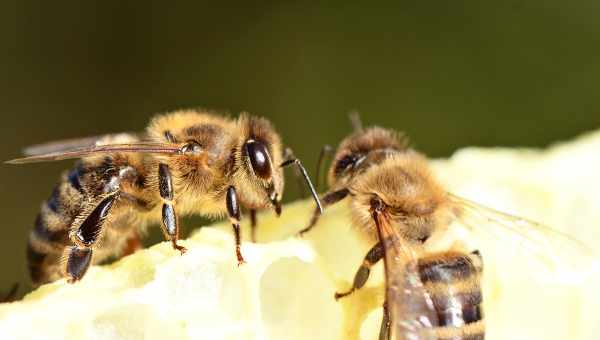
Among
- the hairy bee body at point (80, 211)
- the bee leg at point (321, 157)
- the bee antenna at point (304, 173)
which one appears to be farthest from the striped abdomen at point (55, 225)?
the bee leg at point (321, 157)

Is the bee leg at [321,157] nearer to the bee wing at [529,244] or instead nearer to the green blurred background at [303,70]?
the bee wing at [529,244]

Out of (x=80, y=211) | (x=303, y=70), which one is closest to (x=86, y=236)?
(x=80, y=211)

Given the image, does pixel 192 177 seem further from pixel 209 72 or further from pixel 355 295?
pixel 209 72

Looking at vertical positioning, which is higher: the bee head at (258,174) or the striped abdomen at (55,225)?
the bee head at (258,174)

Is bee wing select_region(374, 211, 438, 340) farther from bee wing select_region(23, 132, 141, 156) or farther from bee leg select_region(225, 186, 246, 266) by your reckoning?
bee wing select_region(23, 132, 141, 156)

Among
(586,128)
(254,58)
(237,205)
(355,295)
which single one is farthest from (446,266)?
(254,58)

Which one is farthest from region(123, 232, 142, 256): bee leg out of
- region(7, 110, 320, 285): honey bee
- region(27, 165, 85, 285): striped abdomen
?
region(27, 165, 85, 285): striped abdomen

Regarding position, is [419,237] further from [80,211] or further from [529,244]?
[80,211]
